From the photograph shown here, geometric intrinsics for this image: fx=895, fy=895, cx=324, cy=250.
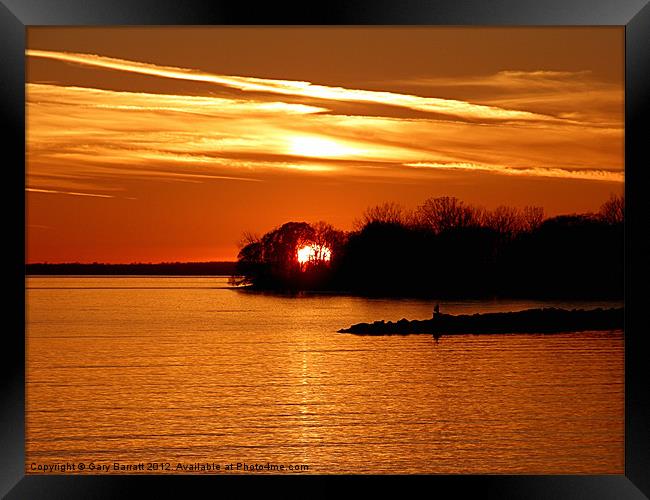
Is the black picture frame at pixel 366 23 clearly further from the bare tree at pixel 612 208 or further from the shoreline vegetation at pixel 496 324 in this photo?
the shoreline vegetation at pixel 496 324

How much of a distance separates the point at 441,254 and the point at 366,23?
652 centimetres

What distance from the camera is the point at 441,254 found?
9.89 metres

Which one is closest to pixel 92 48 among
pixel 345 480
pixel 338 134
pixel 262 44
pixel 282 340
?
pixel 262 44

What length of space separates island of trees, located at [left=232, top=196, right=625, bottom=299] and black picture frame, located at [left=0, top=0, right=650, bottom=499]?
178 inches

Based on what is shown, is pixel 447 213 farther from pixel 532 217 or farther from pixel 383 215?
pixel 532 217

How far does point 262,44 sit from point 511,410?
807 centimetres

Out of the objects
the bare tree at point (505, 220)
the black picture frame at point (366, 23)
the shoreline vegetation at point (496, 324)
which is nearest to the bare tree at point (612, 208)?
the bare tree at point (505, 220)

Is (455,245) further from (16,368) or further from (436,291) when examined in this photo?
(16,368)

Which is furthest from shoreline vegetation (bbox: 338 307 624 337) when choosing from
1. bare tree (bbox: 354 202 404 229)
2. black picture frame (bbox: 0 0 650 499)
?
black picture frame (bbox: 0 0 650 499)

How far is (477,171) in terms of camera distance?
26.5 ft

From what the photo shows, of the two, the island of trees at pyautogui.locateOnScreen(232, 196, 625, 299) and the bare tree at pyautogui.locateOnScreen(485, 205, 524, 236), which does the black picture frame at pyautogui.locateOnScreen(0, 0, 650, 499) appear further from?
the bare tree at pyautogui.locateOnScreen(485, 205, 524, 236)

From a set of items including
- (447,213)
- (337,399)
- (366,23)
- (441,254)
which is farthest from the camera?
(337,399)

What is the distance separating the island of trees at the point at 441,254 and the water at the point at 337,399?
439 millimetres

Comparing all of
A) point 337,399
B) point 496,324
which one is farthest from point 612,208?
point 496,324
